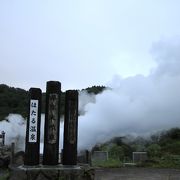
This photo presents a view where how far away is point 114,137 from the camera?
860 inches

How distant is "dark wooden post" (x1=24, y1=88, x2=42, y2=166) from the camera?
953 centimetres

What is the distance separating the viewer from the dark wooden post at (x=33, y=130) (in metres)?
9.53

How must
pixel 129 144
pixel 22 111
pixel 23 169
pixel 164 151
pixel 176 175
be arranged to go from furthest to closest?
pixel 22 111, pixel 129 144, pixel 164 151, pixel 176 175, pixel 23 169

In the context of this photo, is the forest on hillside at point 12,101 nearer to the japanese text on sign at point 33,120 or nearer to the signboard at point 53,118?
the signboard at point 53,118

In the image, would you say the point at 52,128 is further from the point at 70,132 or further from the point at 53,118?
the point at 70,132

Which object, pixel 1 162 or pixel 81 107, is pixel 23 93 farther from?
pixel 1 162

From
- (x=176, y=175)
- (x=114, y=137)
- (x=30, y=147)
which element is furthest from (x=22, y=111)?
(x=30, y=147)

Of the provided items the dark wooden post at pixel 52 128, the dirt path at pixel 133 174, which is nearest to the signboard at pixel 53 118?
the dark wooden post at pixel 52 128

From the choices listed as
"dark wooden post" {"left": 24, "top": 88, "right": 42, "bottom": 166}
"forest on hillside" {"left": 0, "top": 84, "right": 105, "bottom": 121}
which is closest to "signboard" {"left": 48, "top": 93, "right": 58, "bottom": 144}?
"dark wooden post" {"left": 24, "top": 88, "right": 42, "bottom": 166}

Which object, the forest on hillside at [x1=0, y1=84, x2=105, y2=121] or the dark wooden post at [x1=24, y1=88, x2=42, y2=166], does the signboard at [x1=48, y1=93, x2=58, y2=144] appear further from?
the forest on hillside at [x1=0, y1=84, x2=105, y2=121]

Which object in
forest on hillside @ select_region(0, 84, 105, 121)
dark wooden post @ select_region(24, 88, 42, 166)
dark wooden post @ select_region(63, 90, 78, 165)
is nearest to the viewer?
dark wooden post @ select_region(24, 88, 42, 166)

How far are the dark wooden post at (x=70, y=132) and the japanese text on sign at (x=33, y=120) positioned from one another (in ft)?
2.42

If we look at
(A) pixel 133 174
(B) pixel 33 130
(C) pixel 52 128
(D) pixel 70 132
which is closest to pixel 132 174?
(A) pixel 133 174

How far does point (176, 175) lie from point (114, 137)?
26.2 feet
